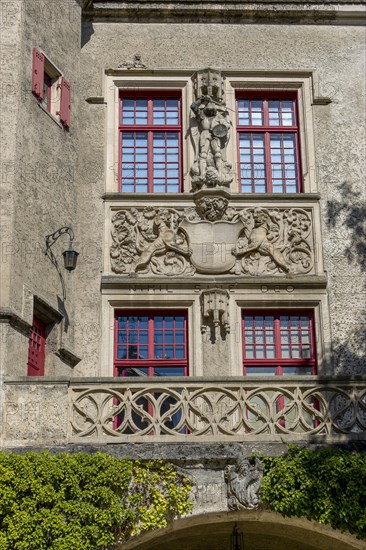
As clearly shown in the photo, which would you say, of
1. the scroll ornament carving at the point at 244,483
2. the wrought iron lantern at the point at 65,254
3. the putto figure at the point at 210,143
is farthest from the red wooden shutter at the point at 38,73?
the scroll ornament carving at the point at 244,483

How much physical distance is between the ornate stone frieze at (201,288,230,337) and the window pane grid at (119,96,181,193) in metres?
2.03

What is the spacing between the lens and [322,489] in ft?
40.3

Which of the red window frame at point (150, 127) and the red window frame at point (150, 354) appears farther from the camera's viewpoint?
the red window frame at point (150, 127)

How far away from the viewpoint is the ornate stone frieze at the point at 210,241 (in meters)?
15.7

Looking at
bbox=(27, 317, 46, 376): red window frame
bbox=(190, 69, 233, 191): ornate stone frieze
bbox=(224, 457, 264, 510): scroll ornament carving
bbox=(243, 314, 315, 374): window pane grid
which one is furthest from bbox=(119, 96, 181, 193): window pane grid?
bbox=(224, 457, 264, 510): scroll ornament carving

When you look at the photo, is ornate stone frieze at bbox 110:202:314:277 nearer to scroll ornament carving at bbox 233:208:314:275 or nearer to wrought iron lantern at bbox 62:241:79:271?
scroll ornament carving at bbox 233:208:314:275

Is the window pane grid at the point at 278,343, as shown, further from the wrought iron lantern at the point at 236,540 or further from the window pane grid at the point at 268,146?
the wrought iron lantern at the point at 236,540

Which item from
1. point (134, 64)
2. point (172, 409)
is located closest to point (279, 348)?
point (172, 409)

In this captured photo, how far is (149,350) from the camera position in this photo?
15383mm

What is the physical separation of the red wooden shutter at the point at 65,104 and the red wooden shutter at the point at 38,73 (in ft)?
1.96

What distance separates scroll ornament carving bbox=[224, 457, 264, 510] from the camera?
12.3 m

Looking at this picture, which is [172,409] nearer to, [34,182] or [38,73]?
[34,182]

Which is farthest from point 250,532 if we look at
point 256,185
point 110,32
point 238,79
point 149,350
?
point 110,32

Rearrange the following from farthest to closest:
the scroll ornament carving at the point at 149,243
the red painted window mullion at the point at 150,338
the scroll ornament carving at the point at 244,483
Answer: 1. the scroll ornament carving at the point at 149,243
2. the red painted window mullion at the point at 150,338
3. the scroll ornament carving at the point at 244,483
